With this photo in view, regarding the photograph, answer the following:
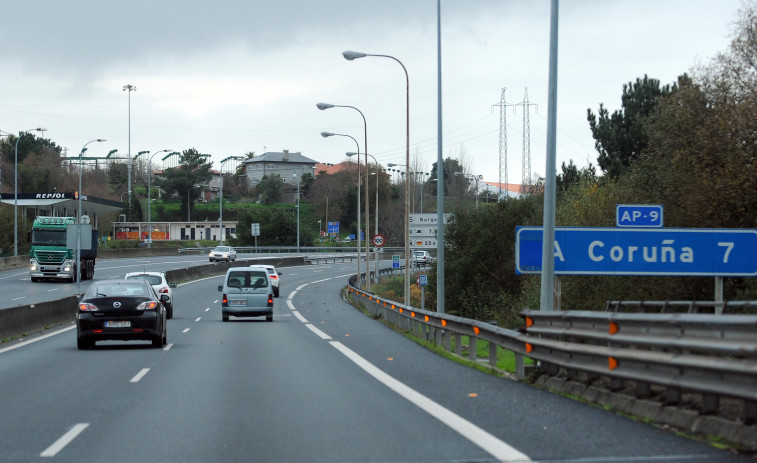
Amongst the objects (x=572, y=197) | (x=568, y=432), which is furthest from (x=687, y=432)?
(x=572, y=197)

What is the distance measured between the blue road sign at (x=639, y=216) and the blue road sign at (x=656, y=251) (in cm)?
69

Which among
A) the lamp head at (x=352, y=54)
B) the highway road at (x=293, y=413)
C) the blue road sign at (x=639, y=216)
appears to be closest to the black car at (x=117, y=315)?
the highway road at (x=293, y=413)

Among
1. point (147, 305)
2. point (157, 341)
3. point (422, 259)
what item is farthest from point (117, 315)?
point (422, 259)

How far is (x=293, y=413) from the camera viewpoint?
10.4m

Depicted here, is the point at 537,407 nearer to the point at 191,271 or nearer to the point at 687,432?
the point at 687,432

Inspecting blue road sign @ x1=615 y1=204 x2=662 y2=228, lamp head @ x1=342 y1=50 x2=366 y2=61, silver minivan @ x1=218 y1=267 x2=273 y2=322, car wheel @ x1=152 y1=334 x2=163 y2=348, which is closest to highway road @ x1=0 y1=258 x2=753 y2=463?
car wheel @ x1=152 y1=334 x2=163 y2=348

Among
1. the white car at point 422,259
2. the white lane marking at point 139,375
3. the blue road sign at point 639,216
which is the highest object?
the blue road sign at point 639,216

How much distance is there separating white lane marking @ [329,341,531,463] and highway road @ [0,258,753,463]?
0.06ft

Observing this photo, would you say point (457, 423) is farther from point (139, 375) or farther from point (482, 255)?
point (482, 255)

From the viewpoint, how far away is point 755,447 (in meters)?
7.44

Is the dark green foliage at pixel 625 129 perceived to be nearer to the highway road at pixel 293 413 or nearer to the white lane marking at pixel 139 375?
the highway road at pixel 293 413

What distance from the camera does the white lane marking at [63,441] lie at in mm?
8039

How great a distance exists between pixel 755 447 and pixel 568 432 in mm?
1797

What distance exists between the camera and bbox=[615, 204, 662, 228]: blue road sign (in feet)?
66.5
